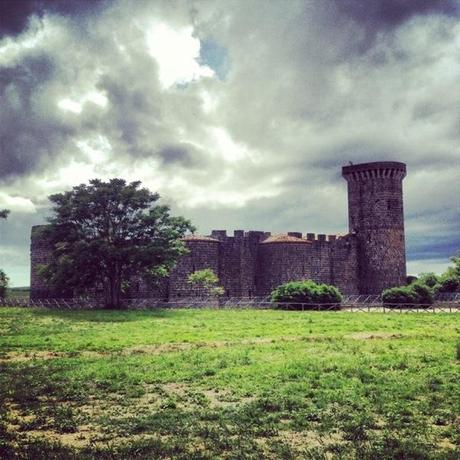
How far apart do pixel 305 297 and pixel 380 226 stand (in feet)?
62.3

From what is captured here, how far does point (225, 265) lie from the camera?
52.3 meters

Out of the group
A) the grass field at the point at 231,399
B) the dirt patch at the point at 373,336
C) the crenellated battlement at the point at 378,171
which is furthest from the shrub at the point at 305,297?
the grass field at the point at 231,399

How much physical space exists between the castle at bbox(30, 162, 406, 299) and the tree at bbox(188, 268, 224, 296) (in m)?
0.85

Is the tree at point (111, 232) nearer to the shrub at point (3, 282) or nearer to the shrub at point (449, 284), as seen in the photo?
the shrub at point (3, 282)

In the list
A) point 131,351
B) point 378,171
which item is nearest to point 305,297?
point 378,171

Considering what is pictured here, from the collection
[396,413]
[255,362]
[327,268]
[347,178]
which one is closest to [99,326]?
[255,362]

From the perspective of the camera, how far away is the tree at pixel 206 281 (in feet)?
157

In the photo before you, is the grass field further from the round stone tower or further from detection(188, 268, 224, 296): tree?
the round stone tower

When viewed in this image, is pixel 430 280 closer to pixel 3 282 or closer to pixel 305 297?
pixel 305 297

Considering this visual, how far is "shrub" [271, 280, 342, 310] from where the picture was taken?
135ft

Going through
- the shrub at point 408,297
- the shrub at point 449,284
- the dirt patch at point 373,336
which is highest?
the shrub at point 449,284

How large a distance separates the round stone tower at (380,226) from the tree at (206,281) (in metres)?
17.6

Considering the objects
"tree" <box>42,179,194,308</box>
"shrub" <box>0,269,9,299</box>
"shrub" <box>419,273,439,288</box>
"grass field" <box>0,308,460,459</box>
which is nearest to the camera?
"grass field" <box>0,308,460,459</box>

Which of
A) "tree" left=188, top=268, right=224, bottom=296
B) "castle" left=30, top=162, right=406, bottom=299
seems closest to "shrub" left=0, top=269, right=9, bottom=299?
"castle" left=30, top=162, right=406, bottom=299
